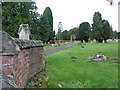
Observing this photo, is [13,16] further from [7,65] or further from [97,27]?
[97,27]

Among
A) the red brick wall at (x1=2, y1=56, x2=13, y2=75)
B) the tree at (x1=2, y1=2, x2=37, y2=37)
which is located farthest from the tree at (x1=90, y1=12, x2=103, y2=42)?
the red brick wall at (x1=2, y1=56, x2=13, y2=75)

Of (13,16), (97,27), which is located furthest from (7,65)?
(97,27)

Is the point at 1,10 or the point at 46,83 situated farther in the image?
the point at 1,10

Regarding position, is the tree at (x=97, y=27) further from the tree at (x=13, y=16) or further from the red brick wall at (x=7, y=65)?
the red brick wall at (x=7, y=65)

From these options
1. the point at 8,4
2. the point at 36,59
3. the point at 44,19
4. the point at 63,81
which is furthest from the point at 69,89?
the point at 44,19

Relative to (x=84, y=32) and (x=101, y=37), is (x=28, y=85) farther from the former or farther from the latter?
(x=84, y=32)

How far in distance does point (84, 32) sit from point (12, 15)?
4701cm

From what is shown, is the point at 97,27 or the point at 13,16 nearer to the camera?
the point at 13,16

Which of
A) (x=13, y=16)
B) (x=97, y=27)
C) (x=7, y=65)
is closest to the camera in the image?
(x=7, y=65)

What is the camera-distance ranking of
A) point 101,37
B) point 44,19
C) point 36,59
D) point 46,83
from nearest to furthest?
point 46,83, point 36,59, point 44,19, point 101,37

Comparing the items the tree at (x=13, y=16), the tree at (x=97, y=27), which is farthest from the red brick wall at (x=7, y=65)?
the tree at (x=97, y=27)

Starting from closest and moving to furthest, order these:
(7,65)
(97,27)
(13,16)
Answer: (7,65)
(13,16)
(97,27)

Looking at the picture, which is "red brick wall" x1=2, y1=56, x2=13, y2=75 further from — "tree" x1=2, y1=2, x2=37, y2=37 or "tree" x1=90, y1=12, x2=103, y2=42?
"tree" x1=90, y1=12, x2=103, y2=42

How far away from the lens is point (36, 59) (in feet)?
20.8
